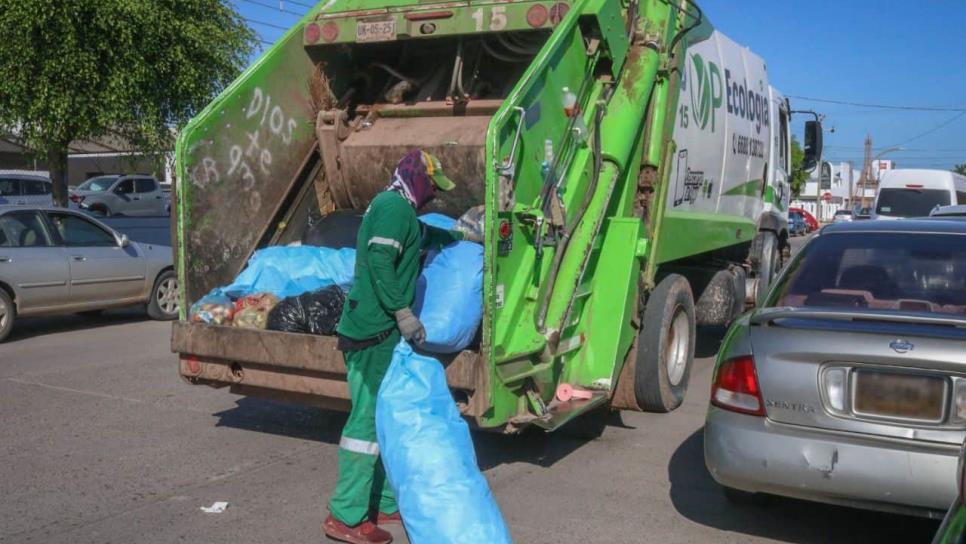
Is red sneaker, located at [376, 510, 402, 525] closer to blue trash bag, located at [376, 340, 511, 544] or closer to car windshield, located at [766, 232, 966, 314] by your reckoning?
blue trash bag, located at [376, 340, 511, 544]

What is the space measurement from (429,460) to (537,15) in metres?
3.15

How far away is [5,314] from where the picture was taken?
32.5 ft

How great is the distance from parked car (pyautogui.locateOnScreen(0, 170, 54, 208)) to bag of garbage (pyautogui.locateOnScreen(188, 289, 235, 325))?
1898 cm

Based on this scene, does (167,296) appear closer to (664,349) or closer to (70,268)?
(70,268)

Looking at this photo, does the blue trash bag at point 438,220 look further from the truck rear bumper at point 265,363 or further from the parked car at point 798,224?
the parked car at point 798,224

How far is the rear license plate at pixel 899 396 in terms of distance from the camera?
390 centimetres

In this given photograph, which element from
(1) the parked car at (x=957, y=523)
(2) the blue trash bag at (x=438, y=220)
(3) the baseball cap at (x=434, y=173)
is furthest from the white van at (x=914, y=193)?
(1) the parked car at (x=957, y=523)

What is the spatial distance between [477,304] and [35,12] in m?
10.7

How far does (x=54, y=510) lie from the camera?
482 cm

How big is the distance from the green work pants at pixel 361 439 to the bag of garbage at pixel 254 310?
138 cm

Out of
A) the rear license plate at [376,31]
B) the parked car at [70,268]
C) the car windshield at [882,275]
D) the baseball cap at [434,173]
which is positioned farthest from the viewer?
the parked car at [70,268]

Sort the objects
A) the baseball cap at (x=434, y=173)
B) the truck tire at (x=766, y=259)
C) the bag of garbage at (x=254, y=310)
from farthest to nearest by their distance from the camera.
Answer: the truck tire at (x=766, y=259) < the bag of garbage at (x=254, y=310) < the baseball cap at (x=434, y=173)

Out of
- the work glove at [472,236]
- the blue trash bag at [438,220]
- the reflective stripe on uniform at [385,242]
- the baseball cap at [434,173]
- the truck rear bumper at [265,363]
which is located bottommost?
the truck rear bumper at [265,363]

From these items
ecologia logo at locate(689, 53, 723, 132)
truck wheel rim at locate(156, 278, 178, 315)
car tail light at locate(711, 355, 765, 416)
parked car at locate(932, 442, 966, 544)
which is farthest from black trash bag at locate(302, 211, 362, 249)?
truck wheel rim at locate(156, 278, 178, 315)
